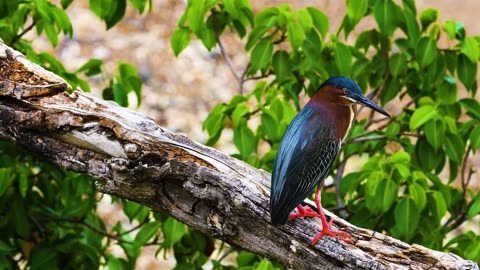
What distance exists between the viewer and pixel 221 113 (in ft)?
13.9

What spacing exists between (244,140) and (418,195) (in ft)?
2.38

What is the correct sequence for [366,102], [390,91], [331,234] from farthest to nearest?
[390,91]
[366,102]
[331,234]

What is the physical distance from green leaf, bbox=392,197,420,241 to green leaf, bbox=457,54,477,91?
62 cm

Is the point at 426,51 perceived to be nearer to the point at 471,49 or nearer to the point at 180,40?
the point at 471,49

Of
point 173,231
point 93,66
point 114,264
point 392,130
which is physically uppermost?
point 392,130

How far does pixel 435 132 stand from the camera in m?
4.21

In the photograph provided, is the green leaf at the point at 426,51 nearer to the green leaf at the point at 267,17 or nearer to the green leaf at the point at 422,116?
the green leaf at the point at 422,116

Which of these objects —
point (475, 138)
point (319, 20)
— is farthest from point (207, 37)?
point (475, 138)

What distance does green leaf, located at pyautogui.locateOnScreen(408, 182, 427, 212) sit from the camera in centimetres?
398

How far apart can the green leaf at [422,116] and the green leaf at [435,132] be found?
0.03 meters

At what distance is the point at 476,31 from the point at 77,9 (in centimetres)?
396

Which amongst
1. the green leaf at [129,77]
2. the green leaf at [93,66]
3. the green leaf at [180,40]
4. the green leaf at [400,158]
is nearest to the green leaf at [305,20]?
the green leaf at [180,40]

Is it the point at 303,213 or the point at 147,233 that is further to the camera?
the point at 147,233

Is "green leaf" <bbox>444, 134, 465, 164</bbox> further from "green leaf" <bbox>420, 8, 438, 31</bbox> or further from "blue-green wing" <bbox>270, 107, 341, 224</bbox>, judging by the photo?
"blue-green wing" <bbox>270, 107, 341, 224</bbox>
